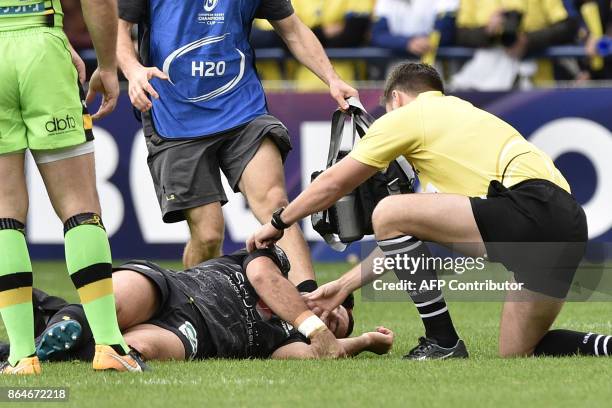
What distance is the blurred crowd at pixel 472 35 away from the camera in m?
13.2

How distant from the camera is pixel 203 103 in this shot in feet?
26.9

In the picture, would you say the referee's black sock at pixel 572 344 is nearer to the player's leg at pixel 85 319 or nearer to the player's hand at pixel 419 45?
the player's leg at pixel 85 319

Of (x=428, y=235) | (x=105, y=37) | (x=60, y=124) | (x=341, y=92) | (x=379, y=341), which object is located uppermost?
(x=105, y=37)

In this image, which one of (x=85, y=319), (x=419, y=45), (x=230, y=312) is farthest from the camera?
(x=419, y=45)

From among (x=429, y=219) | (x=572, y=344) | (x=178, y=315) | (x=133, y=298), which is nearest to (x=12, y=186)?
(x=133, y=298)

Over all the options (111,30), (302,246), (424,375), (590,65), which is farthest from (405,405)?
(590,65)

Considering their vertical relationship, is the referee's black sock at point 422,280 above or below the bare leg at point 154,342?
above

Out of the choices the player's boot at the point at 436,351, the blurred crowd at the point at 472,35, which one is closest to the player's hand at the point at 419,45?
the blurred crowd at the point at 472,35

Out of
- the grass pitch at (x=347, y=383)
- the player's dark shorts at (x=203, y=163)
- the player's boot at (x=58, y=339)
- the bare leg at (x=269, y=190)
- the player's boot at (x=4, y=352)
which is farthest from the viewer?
the player's dark shorts at (x=203, y=163)

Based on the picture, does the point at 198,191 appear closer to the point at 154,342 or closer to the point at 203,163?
the point at 203,163

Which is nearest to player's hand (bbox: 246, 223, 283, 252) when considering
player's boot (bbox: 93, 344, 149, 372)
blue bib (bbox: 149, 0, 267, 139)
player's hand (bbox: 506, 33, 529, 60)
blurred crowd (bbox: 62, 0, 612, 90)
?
player's boot (bbox: 93, 344, 149, 372)

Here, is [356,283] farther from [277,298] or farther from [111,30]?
[111,30]

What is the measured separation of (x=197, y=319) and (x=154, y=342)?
0.31 metres

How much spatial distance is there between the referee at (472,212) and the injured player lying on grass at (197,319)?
0.34 m
